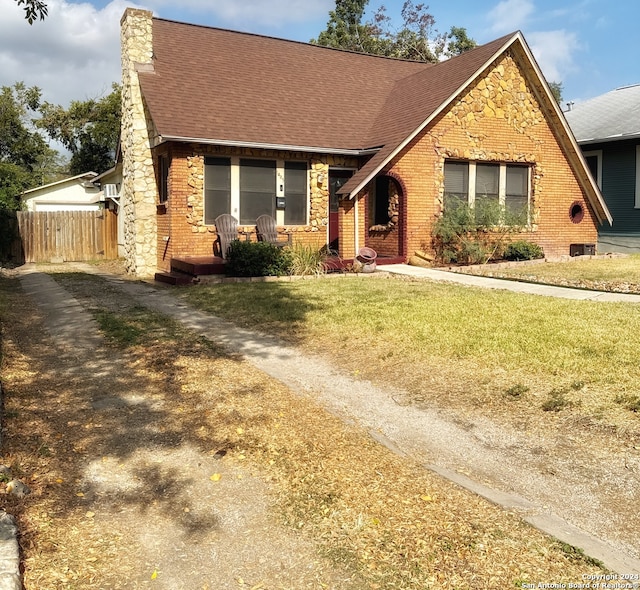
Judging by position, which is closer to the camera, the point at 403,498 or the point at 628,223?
the point at 403,498

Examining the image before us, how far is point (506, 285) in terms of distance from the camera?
12117 millimetres

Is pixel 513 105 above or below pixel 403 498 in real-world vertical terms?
above

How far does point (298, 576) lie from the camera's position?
9.70ft

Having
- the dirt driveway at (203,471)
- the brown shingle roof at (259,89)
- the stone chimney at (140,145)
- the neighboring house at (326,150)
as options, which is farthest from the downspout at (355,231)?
the dirt driveway at (203,471)

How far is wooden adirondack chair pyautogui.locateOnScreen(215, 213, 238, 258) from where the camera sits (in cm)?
1505

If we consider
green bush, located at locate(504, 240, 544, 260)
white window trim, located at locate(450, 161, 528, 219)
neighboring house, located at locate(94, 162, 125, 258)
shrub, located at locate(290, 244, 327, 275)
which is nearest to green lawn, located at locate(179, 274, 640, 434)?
shrub, located at locate(290, 244, 327, 275)

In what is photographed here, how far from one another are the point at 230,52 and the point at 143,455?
16.7 metres

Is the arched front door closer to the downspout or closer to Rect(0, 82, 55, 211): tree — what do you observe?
the downspout

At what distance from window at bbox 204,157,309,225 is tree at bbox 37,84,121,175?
24.9m

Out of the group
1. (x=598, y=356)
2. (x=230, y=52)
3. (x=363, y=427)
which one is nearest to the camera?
(x=363, y=427)

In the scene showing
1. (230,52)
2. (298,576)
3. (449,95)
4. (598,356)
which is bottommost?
(298,576)

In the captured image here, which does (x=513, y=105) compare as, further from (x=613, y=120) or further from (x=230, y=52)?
(x=230, y=52)

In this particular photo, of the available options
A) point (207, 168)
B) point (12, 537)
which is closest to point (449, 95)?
point (207, 168)

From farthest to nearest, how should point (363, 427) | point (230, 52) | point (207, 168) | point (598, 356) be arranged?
1. point (230, 52)
2. point (207, 168)
3. point (598, 356)
4. point (363, 427)
